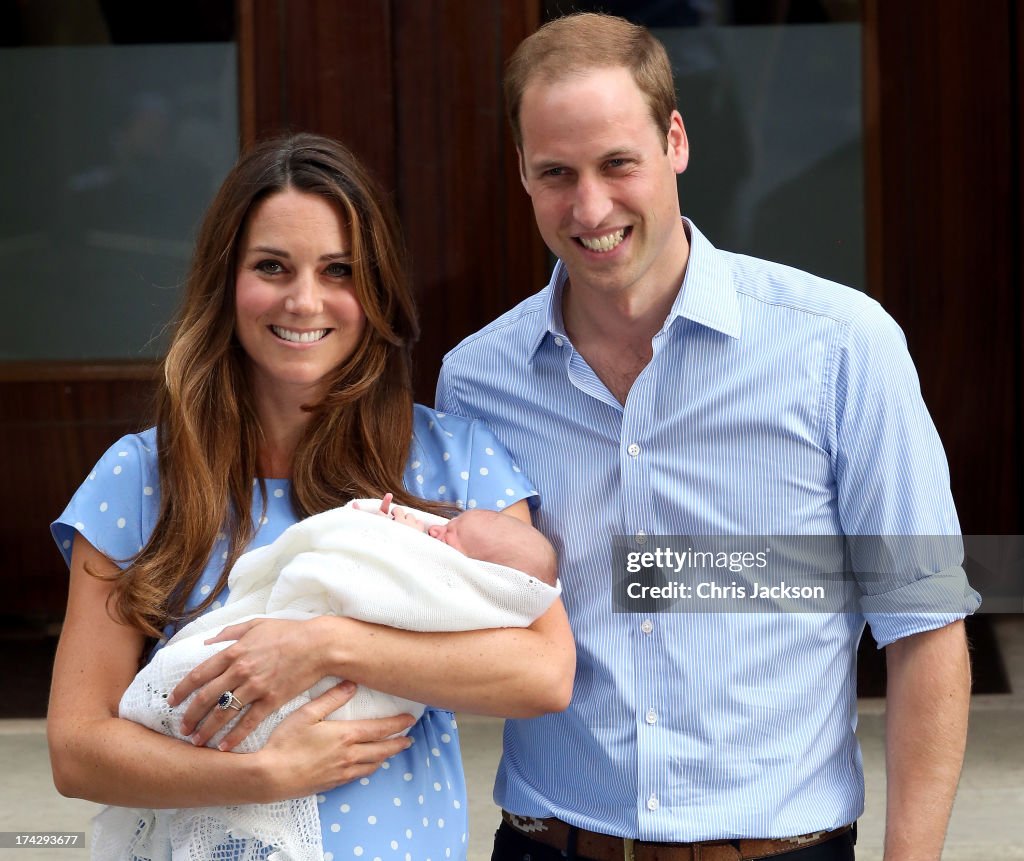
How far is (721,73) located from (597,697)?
2.60 metres

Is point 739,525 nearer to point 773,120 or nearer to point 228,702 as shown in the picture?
point 228,702

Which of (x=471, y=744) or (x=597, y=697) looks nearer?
(x=597, y=697)

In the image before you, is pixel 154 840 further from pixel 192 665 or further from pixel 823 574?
pixel 823 574

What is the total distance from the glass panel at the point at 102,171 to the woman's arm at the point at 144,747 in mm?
2395

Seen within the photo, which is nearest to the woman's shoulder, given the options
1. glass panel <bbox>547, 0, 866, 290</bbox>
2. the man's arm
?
the man's arm

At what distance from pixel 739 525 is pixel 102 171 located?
2.99m

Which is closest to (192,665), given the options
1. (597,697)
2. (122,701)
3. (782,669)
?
(122,701)

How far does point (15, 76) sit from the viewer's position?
4.53m

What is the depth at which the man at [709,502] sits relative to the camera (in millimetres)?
2145

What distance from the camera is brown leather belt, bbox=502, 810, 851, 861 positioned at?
215 centimetres

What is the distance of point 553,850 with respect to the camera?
2.28 meters

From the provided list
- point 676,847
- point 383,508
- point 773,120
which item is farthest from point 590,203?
point 773,120

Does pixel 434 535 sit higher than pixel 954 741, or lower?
higher

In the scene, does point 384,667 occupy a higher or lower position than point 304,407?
lower
